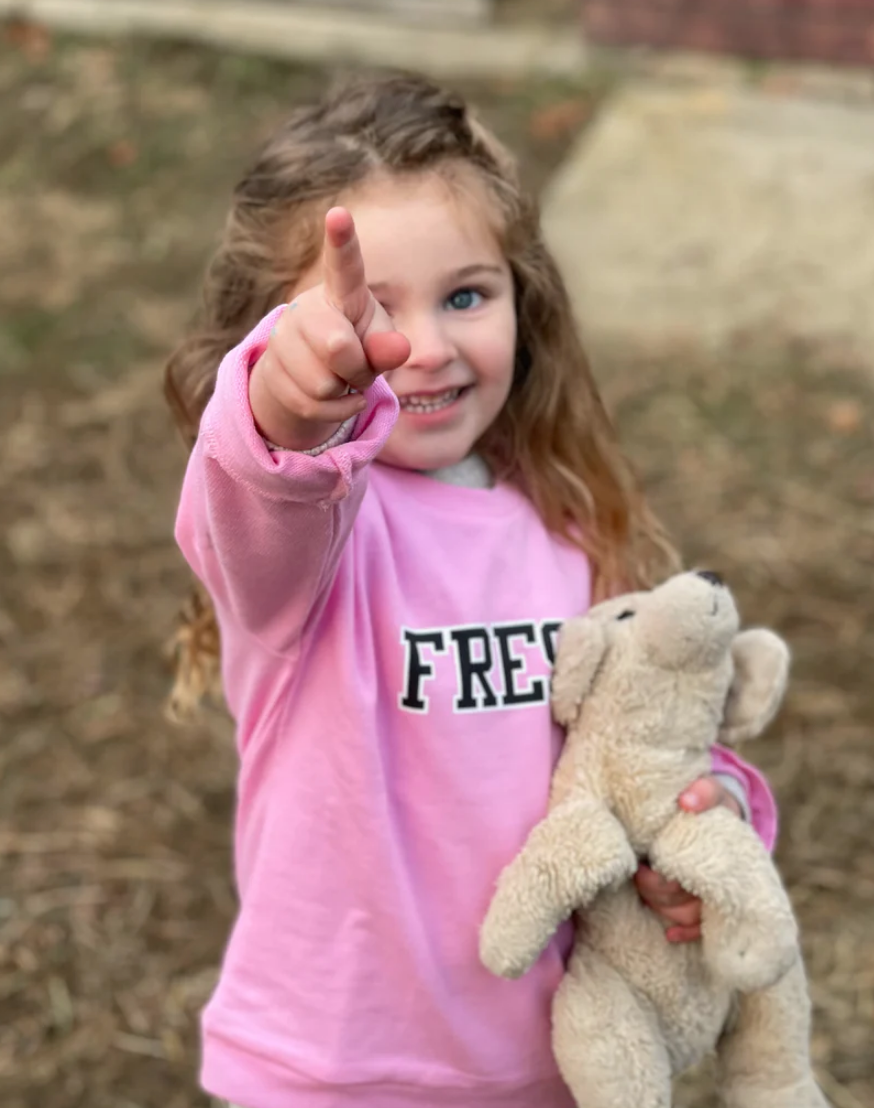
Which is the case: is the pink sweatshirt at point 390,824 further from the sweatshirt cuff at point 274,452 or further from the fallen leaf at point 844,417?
the fallen leaf at point 844,417

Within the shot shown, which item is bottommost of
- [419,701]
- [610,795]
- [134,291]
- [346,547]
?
[610,795]

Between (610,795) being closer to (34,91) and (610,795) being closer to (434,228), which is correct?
(434,228)

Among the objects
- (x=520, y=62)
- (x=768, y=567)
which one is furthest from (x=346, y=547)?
(x=520, y=62)

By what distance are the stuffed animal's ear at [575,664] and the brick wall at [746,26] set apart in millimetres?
5410

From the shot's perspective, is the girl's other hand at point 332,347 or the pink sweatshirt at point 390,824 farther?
the pink sweatshirt at point 390,824

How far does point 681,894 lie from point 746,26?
566 cm

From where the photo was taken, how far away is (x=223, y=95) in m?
6.80

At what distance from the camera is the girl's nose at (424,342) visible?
1.69 m

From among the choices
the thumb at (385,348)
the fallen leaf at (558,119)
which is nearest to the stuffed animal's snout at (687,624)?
the thumb at (385,348)

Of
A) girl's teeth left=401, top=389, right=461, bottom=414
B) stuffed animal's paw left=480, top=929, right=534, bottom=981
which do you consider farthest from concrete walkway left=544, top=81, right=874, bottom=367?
stuffed animal's paw left=480, top=929, right=534, bottom=981

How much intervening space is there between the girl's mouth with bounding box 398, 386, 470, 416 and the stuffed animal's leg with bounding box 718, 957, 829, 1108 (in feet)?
2.66

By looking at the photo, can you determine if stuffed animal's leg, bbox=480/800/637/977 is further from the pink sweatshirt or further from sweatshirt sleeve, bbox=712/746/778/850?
sweatshirt sleeve, bbox=712/746/778/850

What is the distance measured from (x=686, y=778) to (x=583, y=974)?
264 millimetres

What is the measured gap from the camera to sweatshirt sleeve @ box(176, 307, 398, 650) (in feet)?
4.24
